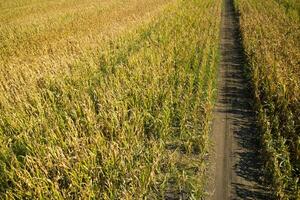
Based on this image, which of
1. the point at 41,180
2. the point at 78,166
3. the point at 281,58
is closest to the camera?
the point at 41,180

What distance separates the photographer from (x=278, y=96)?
675cm

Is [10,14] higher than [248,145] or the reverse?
higher

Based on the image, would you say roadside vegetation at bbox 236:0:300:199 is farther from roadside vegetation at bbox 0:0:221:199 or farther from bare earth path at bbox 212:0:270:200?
roadside vegetation at bbox 0:0:221:199

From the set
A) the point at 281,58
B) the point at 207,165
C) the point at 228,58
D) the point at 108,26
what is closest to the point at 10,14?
the point at 108,26

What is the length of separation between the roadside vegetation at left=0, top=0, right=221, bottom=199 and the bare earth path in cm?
34

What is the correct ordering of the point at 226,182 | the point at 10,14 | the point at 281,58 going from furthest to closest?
the point at 10,14 → the point at 281,58 → the point at 226,182

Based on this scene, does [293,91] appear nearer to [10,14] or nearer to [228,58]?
[228,58]

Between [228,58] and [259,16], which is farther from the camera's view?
[259,16]

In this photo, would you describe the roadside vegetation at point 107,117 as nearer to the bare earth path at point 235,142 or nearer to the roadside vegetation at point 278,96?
the bare earth path at point 235,142

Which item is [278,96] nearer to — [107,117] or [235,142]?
[235,142]

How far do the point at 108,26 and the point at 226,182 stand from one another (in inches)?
460

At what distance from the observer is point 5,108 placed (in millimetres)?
6055

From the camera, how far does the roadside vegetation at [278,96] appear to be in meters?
4.76

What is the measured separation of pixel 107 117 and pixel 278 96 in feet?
13.9
